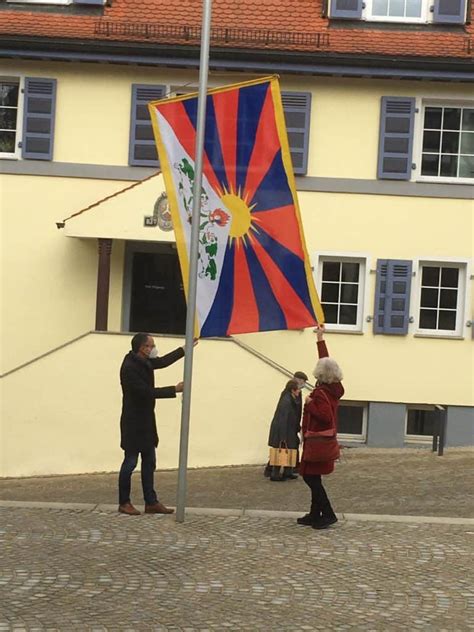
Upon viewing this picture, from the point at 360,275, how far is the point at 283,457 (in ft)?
15.0

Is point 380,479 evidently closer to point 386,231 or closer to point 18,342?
point 386,231

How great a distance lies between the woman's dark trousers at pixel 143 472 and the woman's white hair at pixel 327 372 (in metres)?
1.81

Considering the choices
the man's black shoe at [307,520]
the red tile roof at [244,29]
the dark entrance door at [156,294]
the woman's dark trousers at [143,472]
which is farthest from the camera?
the dark entrance door at [156,294]

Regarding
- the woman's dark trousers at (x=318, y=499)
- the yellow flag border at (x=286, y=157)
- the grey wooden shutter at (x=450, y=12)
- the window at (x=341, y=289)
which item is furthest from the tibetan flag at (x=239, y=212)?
the grey wooden shutter at (x=450, y=12)

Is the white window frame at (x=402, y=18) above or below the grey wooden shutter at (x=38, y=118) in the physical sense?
above

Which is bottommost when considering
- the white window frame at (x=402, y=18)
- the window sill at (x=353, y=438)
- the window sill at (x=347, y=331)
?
the window sill at (x=353, y=438)

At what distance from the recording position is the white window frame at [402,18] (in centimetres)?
1722

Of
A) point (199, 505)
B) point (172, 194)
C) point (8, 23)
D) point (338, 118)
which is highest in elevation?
point (8, 23)

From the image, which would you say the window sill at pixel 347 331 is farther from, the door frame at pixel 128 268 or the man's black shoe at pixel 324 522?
the man's black shoe at pixel 324 522

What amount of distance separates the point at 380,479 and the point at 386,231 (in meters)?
5.24

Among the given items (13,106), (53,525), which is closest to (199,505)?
(53,525)

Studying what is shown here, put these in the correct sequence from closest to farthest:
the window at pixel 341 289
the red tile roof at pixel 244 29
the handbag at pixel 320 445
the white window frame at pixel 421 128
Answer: the handbag at pixel 320 445, the red tile roof at pixel 244 29, the white window frame at pixel 421 128, the window at pixel 341 289

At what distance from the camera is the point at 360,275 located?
1716cm

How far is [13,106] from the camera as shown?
17.6 m
